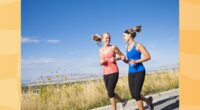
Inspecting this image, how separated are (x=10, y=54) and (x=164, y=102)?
10.5 feet

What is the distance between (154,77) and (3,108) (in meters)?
4.00

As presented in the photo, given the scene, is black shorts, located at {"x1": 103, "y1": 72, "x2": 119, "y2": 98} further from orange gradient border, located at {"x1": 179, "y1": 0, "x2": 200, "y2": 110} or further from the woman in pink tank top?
orange gradient border, located at {"x1": 179, "y1": 0, "x2": 200, "y2": 110}

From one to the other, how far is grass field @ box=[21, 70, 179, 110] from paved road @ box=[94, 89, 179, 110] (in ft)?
0.61

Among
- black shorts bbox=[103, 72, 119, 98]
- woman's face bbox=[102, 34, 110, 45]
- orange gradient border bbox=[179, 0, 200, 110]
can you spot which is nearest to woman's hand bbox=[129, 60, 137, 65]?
black shorts bbox=[103, 72, 119, 98]

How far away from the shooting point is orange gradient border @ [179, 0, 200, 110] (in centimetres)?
459

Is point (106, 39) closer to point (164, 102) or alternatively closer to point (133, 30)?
point (133, 30)

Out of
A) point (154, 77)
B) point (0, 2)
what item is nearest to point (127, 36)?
point (0, 2)

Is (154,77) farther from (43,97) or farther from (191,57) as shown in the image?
(191,57)

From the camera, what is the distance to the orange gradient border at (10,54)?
16.7 ft

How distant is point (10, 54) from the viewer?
509 cm

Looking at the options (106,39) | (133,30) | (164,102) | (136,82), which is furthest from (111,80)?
(164,102)

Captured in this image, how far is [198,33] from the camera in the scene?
4.61 metres

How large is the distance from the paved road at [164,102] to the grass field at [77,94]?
0.61 feet

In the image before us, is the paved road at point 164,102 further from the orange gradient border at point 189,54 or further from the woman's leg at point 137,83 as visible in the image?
the orange gradient border at point 189,54
